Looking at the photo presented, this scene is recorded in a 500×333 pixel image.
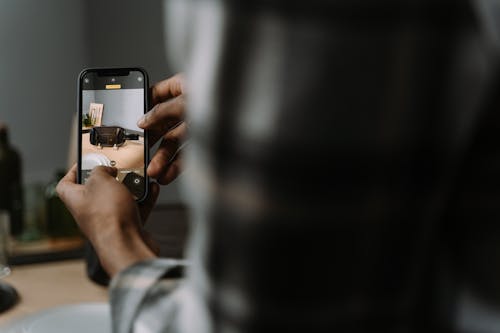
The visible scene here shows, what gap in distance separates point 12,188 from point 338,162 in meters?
0.88

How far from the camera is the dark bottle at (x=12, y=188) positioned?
0.96 meters

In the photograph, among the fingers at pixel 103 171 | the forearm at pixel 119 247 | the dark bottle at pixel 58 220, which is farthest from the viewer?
the dark bottle at pixel 58 220

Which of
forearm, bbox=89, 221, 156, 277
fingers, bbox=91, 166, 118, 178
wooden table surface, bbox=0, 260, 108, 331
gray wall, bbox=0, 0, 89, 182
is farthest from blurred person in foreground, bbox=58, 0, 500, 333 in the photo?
gray wall, bbox=0, 0, 89, 182

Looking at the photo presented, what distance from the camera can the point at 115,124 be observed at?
0.51 meters

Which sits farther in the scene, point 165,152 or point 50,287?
point 50,287

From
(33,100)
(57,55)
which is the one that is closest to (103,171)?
(57,55)

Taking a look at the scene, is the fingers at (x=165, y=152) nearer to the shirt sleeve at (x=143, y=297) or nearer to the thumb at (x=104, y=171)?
the thumb at (x=104, y=171)

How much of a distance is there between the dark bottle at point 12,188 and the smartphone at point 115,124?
480mm

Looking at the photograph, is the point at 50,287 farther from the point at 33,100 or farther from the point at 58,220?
the point at 33,100

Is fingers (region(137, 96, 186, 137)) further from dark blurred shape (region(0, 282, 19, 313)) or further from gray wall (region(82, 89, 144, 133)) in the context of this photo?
dark blurred shape (region(0, 282, 19, 313))

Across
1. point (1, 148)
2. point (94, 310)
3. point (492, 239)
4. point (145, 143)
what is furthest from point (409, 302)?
point (1, 148)

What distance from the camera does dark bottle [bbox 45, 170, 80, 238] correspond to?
3.01ft

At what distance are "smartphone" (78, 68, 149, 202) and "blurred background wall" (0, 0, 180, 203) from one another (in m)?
0.03

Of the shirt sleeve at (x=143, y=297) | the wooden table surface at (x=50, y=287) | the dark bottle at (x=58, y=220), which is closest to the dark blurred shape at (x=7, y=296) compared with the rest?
the wooden table surface at (x=50, y=287)
